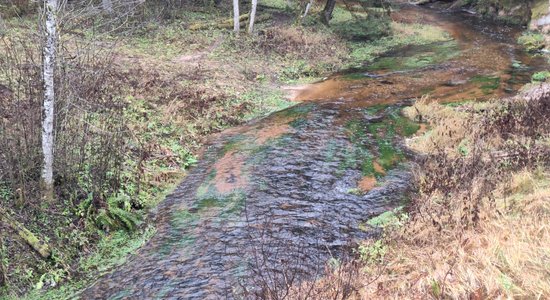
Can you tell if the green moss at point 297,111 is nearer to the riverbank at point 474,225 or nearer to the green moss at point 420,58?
the riverbank at point 474,225

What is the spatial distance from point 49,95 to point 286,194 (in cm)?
438

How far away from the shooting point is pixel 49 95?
645cm

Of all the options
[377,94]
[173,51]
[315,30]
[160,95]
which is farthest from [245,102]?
[315,30]

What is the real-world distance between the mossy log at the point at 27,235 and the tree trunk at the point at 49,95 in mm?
834

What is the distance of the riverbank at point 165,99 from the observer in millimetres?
6605

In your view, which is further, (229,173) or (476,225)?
(229,173)

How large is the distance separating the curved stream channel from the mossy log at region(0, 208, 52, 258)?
86cm

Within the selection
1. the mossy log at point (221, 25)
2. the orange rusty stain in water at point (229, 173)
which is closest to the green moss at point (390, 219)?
the orange rusty stain in water at point (229, 173)

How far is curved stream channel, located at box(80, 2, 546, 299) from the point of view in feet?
20.5

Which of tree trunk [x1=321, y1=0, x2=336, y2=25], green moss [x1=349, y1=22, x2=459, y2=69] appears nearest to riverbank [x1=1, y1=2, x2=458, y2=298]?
green moss [x1=349, y1=22, x2=459, y2=69]

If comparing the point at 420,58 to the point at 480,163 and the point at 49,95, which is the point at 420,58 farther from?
the point at 49,95

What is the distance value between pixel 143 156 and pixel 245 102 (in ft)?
17.3

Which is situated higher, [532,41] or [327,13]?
[327,13]

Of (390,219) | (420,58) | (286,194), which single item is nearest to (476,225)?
(390,219)
